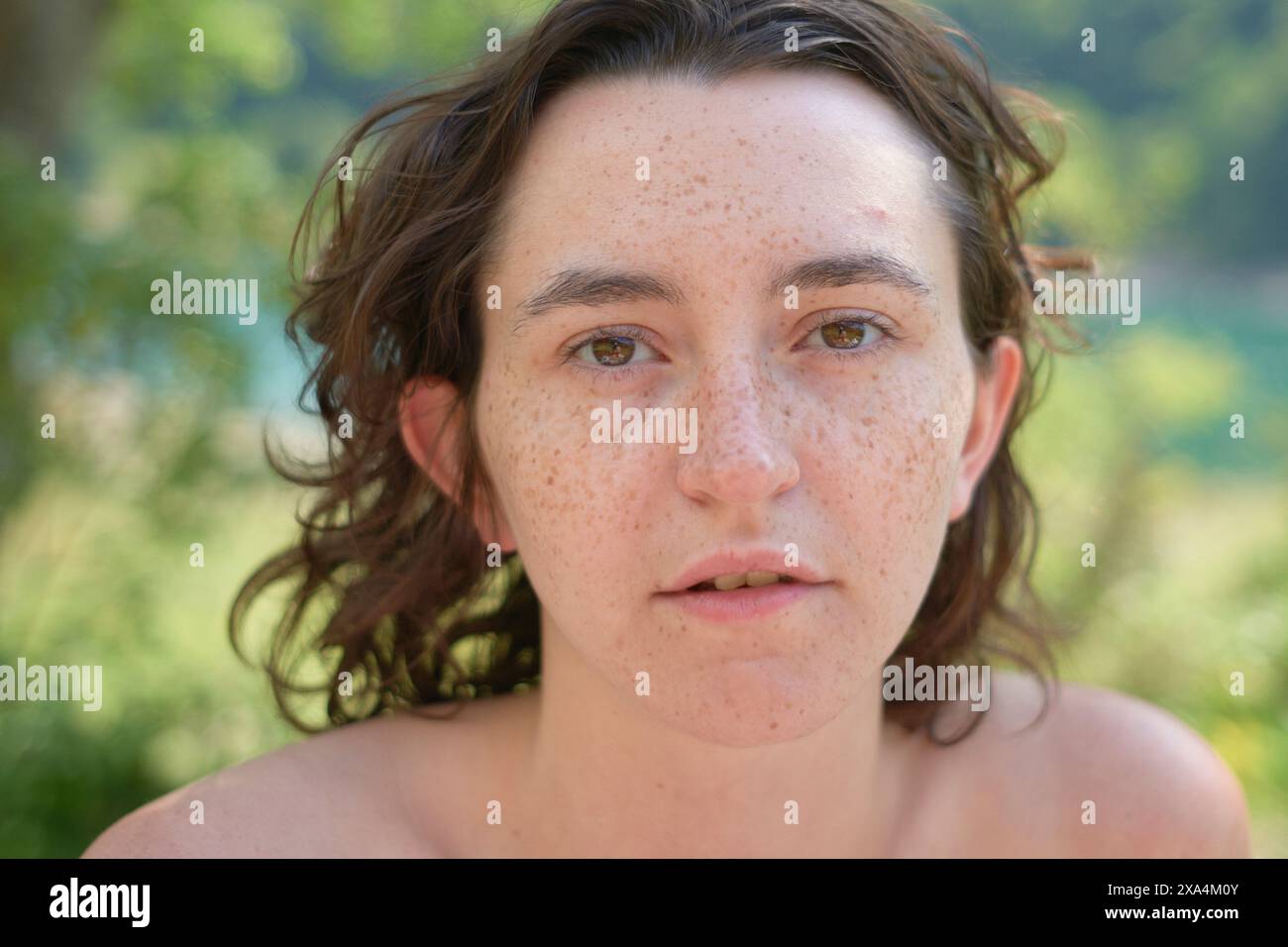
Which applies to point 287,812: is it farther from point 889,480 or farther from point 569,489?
point 889,480

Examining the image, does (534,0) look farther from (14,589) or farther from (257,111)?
(257,111)

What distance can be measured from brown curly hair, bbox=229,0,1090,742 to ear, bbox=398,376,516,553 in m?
0.02

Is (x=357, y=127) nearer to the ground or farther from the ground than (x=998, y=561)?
farther from the ground

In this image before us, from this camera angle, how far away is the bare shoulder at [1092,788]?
2191 mm

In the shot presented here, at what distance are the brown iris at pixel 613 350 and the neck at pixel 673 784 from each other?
526 millimetres

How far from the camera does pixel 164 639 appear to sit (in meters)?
4.05

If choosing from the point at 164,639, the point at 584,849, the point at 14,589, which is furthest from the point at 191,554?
the point at 584,849

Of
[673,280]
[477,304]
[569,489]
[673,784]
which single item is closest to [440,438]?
[477,304]

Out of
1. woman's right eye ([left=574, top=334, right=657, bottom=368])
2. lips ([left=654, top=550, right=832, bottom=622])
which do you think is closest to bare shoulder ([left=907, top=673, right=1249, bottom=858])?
lips ([left=654, top=550, right=832, bottom=622])

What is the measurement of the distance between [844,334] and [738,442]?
11.1 inches

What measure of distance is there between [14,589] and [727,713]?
3.24 meters

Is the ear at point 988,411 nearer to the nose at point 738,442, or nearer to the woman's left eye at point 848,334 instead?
the woman's left eye at point 848,334
